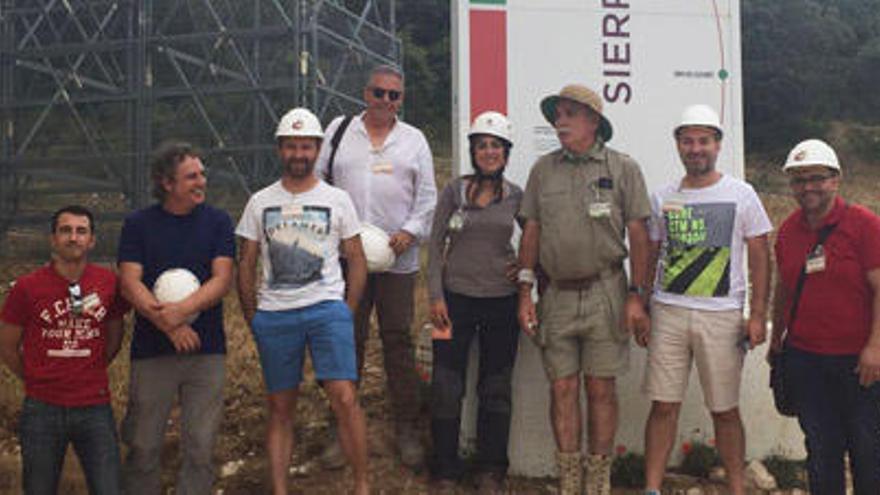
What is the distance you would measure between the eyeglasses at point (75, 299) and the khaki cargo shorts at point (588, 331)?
7.80 ft

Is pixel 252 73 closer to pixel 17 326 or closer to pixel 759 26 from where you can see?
pixel 17 326

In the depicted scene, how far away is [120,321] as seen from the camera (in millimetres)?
4492

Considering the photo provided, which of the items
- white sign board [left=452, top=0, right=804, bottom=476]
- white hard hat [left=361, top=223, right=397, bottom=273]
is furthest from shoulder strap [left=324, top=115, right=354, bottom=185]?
white sign board [left=452, top=0, right=804, bottom=476]

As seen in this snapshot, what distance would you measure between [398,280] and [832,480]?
8.21ft

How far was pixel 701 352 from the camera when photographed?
4.79 m

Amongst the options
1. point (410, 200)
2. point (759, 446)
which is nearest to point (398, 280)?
point (410, 200)

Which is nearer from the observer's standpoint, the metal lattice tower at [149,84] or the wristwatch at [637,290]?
the wristwatch at [637,290]

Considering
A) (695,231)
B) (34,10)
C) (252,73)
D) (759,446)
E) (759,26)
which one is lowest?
(759,446)

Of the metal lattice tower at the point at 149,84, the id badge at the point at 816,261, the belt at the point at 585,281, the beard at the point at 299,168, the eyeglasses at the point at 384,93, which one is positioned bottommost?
the belt at the point at 585,281

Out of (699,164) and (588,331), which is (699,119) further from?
(588,331)

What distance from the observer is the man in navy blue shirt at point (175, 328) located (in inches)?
173

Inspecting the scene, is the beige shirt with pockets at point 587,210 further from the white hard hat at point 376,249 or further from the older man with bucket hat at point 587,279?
the white hard hat at point 376,249

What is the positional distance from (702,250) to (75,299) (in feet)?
10.3

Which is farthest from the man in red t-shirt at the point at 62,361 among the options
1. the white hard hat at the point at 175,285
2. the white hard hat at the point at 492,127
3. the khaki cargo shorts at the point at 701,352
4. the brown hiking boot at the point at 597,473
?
the khaki cargo shorts at the point at 701,352
